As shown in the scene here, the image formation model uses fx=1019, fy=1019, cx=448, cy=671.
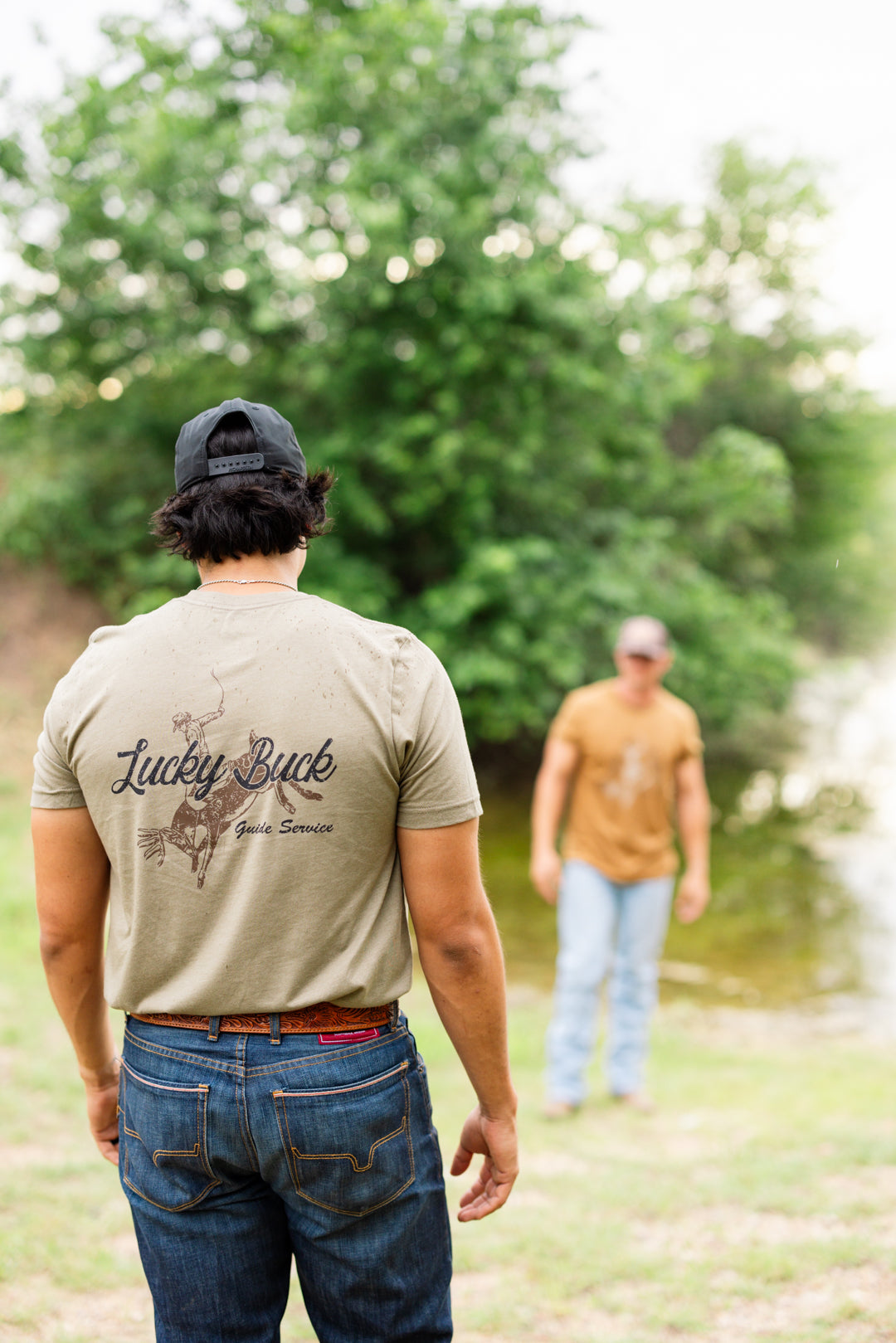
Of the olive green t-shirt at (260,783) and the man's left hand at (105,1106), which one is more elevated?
the olive green t-shirt at (260,783)

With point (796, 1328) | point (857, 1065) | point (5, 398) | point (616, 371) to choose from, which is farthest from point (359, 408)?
point (796, 1328)

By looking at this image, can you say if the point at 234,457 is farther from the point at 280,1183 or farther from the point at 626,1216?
the point at 626,1216

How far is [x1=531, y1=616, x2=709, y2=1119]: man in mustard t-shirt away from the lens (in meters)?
4.86

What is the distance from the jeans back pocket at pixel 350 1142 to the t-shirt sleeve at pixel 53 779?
23.3 inches

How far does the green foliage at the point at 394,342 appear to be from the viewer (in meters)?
11.0

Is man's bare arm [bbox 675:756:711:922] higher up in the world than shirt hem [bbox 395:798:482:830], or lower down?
lower down

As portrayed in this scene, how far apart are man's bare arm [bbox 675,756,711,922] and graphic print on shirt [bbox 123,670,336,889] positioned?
371 cm

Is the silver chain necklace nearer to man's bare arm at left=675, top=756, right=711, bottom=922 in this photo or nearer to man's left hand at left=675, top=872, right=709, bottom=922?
man's bare arm at left=675, top=756, right=711, bottom=922

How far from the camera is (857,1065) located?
6055 mm

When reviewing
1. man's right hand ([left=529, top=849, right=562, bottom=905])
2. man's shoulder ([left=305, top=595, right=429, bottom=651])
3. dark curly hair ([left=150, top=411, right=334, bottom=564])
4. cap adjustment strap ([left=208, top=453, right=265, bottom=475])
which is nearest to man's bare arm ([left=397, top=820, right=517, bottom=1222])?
man's shoulder ([left=305, top=595, right=429, bottom=651])

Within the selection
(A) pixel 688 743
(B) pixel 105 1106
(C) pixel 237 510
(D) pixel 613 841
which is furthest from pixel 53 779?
(A) pixel 688 743

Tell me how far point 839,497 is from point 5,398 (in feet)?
52.8

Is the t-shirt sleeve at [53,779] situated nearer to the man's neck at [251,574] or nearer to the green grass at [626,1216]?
the man's neck at [251,574]

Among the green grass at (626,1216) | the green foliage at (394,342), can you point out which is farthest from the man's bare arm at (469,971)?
the green foliage at (394,342)
